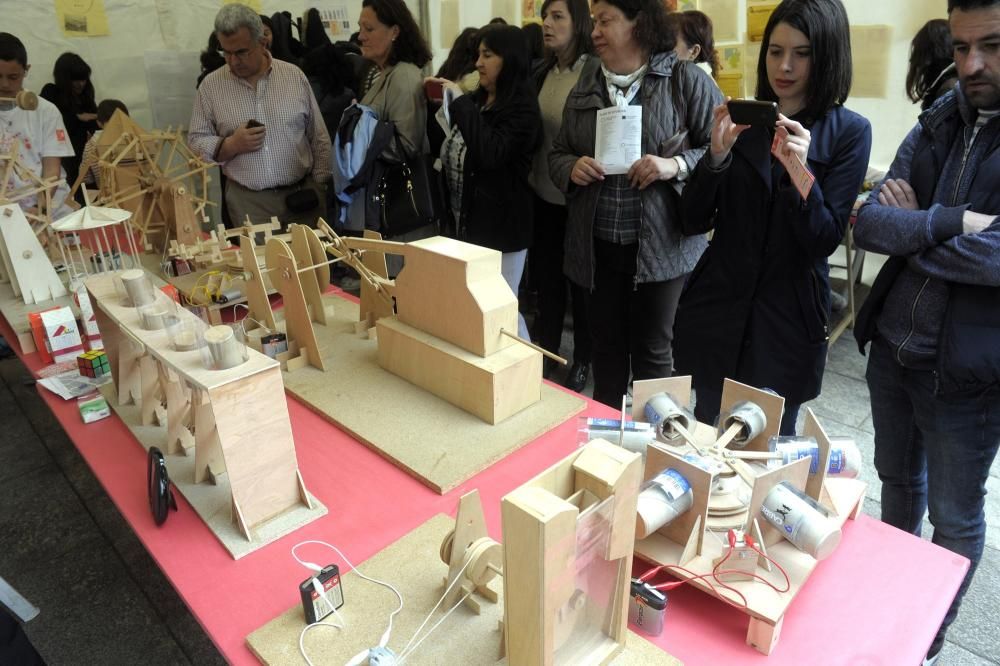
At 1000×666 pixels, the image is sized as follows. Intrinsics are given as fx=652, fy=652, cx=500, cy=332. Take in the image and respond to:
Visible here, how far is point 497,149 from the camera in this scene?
273 centimetres

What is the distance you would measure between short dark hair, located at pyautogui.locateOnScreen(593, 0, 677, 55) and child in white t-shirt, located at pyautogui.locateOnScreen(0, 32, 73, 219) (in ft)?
8.20

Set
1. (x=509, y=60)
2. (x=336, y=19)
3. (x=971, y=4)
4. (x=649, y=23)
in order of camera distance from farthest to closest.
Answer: (x=336, y=19)
(x=509, y=60)
(x=649, y=23)
(x=971, y=4)

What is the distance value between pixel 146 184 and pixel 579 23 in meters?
2.06

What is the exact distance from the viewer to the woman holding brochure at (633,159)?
2.17 m

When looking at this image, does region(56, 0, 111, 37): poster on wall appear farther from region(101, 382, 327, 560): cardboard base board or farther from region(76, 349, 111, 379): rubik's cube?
region(101, 382, 327, 560): cardboard base board

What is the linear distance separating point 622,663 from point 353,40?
4804 millimetres

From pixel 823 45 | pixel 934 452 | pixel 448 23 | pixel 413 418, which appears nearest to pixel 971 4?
pixel 823 45

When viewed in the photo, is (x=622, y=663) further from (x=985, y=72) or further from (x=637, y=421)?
(x=985, y=72)

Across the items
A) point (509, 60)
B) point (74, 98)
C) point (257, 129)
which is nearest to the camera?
point (509, 60)

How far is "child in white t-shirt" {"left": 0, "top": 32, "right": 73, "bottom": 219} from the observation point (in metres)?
2.96

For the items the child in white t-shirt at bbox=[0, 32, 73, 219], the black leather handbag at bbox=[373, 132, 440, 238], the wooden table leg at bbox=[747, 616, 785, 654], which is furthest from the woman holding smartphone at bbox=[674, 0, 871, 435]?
the child in white t-shirt at bbox=[0, 32, 73, 219]

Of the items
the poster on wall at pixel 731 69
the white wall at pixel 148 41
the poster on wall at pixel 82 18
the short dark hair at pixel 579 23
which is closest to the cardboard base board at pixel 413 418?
the short dark hair at pixel 579 23

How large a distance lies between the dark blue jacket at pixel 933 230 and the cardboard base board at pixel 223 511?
4.44 feet

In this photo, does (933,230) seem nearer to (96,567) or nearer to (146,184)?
(96,567)
